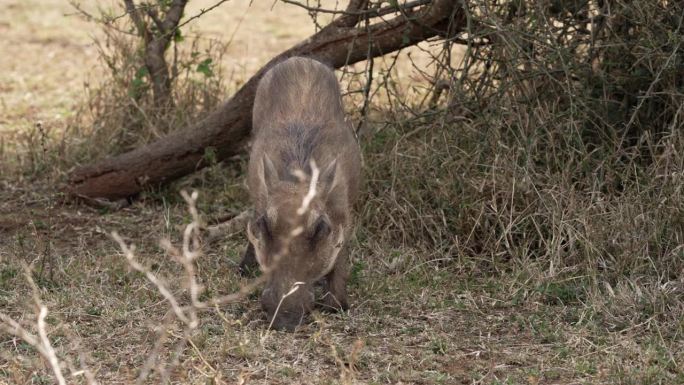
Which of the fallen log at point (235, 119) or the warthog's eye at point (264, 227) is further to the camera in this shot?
the fallen log at point (235, 119)

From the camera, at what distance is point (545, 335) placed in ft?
14.9

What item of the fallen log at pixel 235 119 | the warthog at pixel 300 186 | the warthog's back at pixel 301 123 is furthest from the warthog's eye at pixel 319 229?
the fallen log at pixel 235 119

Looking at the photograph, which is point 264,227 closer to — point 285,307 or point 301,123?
point 285,307

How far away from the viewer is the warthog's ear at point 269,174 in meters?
4.67

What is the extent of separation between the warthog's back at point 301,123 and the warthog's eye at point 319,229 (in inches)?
13.1

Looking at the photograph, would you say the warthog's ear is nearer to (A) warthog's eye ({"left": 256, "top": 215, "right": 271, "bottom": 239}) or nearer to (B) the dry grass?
(A) warthog's eye ({"left": 256, "top": 215, "right": 271, "bottom": 239})

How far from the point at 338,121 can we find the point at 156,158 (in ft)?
5.18

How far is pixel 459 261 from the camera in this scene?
5402 mm

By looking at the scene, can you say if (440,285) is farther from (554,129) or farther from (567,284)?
(554,129)

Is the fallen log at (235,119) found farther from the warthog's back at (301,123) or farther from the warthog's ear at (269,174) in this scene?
the warthog's ear at (269,174)

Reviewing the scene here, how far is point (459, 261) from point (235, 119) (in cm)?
174

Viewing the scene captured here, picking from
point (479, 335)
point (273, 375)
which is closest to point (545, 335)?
point (479, 335)

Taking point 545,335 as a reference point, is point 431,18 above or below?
above

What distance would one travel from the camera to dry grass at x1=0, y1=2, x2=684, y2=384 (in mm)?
4238
